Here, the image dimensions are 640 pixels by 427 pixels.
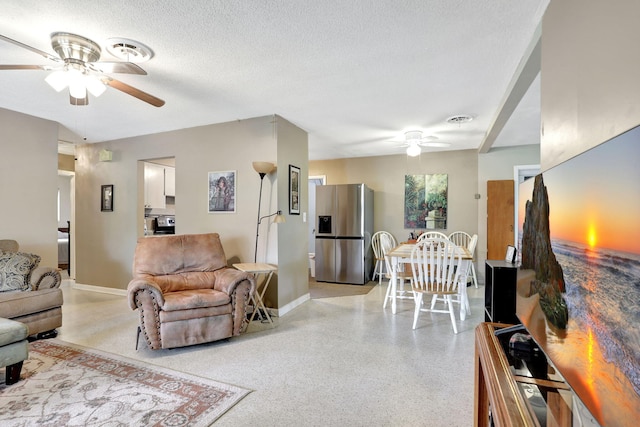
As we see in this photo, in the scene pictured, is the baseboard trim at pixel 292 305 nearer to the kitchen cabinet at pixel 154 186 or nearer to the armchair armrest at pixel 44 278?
the armchair armrest at pixel 44 278

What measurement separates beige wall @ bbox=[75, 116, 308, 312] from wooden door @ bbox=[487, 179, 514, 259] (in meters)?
3.18

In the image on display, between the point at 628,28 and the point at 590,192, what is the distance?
57 centimetres

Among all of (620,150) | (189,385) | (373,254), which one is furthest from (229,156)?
(620,150)

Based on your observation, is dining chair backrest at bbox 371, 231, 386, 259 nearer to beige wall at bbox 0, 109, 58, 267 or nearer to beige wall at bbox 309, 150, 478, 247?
beige wall at bbox 309, 150, 478, 247

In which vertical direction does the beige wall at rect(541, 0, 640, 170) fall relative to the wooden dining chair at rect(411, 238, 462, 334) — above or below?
above

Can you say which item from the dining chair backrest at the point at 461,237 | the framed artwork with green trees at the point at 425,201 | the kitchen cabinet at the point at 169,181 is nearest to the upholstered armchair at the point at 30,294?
the kitchen cabinet at the point at 169,181

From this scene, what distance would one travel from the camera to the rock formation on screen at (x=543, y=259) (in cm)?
99

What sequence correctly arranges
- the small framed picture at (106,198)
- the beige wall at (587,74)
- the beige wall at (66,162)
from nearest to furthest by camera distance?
the beige wall at (587,74) → the small framed picture at (106,198) → the beige wall at (66,162)

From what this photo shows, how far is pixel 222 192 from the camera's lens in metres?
4.05

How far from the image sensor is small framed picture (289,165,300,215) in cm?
401

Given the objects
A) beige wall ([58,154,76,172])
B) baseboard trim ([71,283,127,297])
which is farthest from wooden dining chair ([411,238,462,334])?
beige wall ([58,154,76,172])

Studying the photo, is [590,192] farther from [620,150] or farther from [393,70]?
[393,70]

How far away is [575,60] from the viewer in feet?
4.36

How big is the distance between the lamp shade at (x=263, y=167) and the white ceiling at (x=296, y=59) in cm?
59
